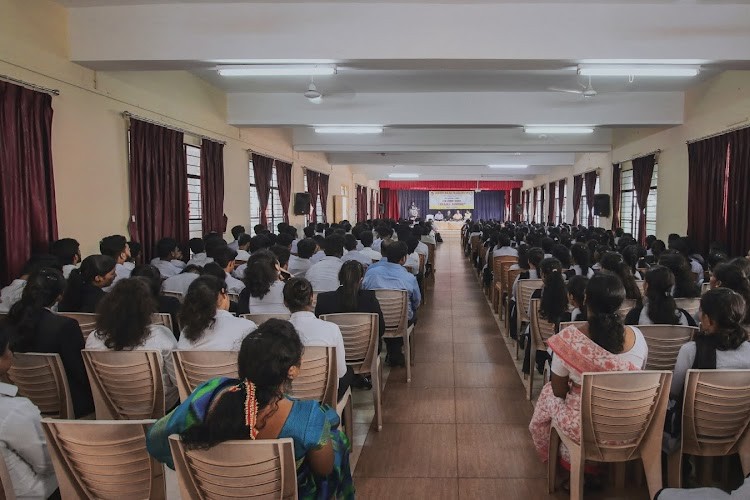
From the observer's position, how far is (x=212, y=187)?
867 cm

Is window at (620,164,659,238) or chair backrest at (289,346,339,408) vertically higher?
window at (620,164,659,238)

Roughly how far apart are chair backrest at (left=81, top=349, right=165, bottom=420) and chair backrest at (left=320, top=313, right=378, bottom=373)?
1.08 meters

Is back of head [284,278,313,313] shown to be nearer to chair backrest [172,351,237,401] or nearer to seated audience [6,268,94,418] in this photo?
chair backrest [172,351,237,401]

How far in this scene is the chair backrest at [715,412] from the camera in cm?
224

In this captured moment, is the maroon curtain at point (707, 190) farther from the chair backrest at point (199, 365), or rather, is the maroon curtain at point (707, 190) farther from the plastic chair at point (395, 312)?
the chair backrest at point (199, 365)

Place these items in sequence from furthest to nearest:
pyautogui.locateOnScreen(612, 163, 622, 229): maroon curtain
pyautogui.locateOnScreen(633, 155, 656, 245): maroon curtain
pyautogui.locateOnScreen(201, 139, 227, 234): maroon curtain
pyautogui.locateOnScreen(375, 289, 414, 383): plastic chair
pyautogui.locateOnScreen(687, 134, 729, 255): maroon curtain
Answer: pyautogui.locateOnScreen(612, 163, 622, 229): maroon curtain
pyautogui.locateOnScreen(633, 155, 656, 245): maroon curtain
pyautogui.locateOnScreen(201, 139, 227, 234): maroon curtain
pyautogui.locateOnScreen(687, 134, 729, 255): maroon curtain
pyautogui.locateOnScreen(375, 289, 414, 383): plastic chair

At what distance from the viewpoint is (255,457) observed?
151cm

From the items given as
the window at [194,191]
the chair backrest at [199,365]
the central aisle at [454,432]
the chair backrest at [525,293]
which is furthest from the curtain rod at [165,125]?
the chair backrest at [525,293]

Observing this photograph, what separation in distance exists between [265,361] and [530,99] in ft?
26.3

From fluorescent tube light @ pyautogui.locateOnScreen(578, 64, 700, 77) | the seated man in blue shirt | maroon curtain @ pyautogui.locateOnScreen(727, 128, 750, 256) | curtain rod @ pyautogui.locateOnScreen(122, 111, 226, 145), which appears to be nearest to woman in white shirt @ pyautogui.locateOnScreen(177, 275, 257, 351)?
the seated man in blue shirt

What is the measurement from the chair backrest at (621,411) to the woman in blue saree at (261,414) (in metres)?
1.15

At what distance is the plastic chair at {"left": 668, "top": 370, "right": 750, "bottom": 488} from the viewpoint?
2.24 m

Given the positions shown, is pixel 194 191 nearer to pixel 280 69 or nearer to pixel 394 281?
pixel 280 69

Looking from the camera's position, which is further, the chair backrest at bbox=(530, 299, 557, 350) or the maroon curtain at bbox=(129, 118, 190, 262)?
the maroon curtain at bbox=(129, 118, 190, 262)
